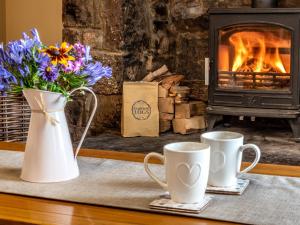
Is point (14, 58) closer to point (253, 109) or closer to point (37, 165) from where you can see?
point (37, 165)

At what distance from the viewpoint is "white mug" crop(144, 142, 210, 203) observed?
1042mm

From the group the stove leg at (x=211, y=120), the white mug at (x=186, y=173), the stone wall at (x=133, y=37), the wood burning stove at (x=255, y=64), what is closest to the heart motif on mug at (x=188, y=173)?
the white mug at (x=186, y=173)

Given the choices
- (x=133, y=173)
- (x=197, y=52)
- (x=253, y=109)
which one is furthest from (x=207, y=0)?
(x=133, y=173)

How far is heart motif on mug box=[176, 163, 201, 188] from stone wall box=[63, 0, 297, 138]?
8.19 ft

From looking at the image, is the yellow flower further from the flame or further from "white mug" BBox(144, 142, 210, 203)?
the flame

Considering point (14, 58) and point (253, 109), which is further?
point (253, 109)

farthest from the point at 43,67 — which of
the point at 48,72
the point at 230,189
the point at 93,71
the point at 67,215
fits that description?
the point at 230,189

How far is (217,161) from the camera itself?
116 cm

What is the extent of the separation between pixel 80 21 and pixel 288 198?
2.63 m

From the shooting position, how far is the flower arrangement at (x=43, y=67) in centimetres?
118

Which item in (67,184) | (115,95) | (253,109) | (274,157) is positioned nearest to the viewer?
(67,184)

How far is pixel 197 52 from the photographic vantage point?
3697mm

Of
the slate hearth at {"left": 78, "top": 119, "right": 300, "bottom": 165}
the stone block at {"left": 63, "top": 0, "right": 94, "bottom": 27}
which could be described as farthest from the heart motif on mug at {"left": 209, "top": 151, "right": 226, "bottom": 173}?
the stone block at {"left": 63, "top": 0, "right": 94, "bottom": 27}

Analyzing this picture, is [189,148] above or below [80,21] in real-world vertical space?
below
